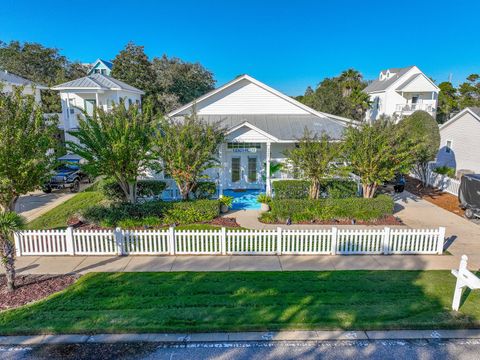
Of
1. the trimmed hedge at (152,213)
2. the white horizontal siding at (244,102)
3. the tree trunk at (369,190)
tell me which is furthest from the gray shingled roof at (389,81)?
the trimmed hedge at (152,213)

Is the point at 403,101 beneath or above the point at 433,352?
above

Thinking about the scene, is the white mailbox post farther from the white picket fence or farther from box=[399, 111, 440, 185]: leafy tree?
box=[399, 111, 440, 185]: leafy tree

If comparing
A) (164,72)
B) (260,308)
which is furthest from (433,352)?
(164,72)

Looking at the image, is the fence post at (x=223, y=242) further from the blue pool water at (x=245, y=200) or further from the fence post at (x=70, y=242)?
the blue pool water at (x=245, y=200)

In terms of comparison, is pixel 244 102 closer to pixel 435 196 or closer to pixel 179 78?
pixel 435 196

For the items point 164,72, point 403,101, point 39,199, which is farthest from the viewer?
point 164,72

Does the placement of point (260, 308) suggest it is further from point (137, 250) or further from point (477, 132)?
point (477, 132)
